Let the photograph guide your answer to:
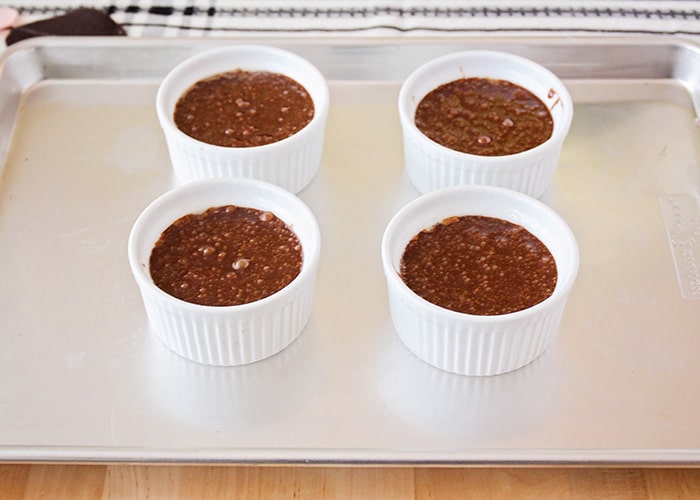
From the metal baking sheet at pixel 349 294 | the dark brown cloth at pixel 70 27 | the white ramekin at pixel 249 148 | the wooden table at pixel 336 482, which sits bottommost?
the wooden table at pixel 336 482

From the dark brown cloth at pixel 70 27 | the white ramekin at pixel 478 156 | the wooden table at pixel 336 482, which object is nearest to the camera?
the wooden table at pixel 336 482

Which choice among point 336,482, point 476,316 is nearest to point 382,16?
point 476,316

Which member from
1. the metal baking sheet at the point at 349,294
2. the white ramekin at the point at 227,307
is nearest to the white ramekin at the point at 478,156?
the metal baking sheet at the point at 349,294

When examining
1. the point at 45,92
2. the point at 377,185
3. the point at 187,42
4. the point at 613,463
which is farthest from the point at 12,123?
the point at 613,463

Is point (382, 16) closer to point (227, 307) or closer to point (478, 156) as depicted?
point (478, 156)

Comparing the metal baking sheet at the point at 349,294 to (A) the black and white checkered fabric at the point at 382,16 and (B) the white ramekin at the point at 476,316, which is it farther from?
(A) the black and white checkered fabric at the point at 382,16

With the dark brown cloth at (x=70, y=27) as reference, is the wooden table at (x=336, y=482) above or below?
below

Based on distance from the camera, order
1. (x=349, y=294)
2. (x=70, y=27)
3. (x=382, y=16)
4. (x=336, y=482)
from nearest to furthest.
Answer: (x=336, y=482) → (x=349, y=294) → (x=70, y=27) → (x=382, y=16)

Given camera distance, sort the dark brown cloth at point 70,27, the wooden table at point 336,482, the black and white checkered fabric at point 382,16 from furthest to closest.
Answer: the black and white checkered fabric at point 382,16, the dark brown cloth at point 70,27, the wooden table at point 336,482
